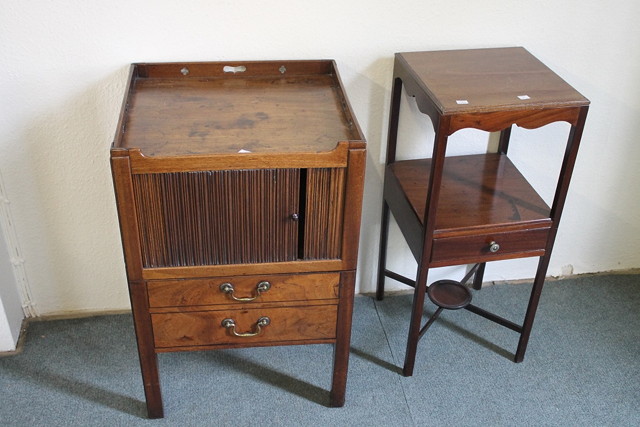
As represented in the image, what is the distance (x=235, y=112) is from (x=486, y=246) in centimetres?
76

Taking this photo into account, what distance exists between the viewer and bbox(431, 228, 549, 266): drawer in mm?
1758

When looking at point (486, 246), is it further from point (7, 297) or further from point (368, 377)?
point (7, 297)

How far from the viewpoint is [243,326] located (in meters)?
1.71

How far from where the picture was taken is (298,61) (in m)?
1.81

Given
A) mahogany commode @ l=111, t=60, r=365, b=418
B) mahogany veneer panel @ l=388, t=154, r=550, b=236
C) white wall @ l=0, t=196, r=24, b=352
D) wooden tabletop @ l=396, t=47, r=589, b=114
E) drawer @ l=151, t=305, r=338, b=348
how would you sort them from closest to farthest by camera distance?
mahogany commode @ l=111, t=60, r=365, b=418, wooden tabletop @ l=396, t=47, r=589, b=114, drawer @ l=151, t=305, r=338, b=348, mahogany veneer panel @ l=388, t=154, r=550, b=236, white wall @ l=0, t=196, r=24, b=352

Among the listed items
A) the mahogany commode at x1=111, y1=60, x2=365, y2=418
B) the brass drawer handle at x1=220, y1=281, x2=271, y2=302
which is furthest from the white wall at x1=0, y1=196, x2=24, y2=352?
the brass drawer handle at x1=220, y1=281, x2=271, y2=302

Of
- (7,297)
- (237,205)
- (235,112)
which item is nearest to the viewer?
(237,205)

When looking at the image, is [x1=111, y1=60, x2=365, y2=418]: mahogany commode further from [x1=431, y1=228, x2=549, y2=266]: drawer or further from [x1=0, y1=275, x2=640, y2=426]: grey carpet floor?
[x1=431, y1=228, x2=549, y2=266]: drawer

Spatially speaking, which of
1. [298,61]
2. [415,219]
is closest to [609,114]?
[415,219]

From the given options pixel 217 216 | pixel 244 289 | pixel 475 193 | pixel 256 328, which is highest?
pixel 217 216

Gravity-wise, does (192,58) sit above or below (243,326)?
above

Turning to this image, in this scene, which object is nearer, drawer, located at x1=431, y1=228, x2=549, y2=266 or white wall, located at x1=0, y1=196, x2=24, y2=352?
drawer, located at x1=431, y1=228, x2=549, y2=266

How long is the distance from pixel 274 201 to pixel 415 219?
18.0 inches

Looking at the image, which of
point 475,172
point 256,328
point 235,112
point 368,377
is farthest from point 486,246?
point 235,112
